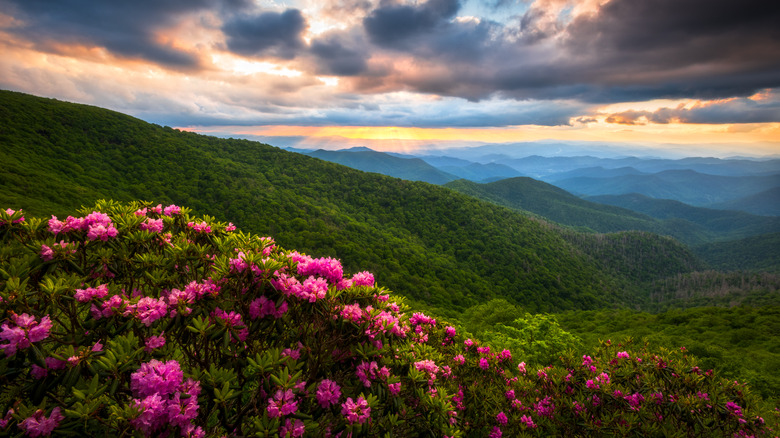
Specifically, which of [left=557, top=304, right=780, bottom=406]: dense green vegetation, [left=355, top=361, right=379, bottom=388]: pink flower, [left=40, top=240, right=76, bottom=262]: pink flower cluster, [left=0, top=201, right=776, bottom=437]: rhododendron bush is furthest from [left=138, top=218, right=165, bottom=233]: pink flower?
[left=557, top=304, right=780, bottom=406]: dense green vegetation

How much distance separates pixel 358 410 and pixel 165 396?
1.83 m

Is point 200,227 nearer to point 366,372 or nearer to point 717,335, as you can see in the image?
point 366,372

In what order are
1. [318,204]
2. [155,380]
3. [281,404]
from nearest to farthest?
[155,380]
[281,404]
[318,204]

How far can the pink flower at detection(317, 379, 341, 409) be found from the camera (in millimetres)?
3279

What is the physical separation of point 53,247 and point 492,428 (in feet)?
22.7

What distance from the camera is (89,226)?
148 inches

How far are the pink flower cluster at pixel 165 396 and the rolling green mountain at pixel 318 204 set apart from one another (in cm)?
4847

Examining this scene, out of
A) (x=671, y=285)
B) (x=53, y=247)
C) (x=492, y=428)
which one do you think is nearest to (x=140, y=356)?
(x=53, y=247)

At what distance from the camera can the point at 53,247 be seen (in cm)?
337

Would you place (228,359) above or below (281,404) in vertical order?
above

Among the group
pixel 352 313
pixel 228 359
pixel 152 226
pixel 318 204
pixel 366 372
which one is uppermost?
pixel 152 226

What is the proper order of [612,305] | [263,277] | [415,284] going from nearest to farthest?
[263,277]
[415,284]
[612,305]

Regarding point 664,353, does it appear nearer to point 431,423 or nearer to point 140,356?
point 431,423

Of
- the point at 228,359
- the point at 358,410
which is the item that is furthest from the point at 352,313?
the point at 228,359
